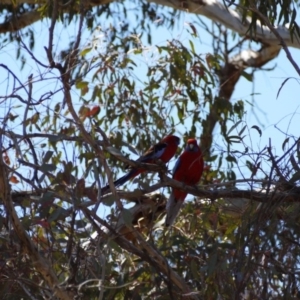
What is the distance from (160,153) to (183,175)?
40 centimetres

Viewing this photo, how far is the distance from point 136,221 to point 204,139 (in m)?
1.66

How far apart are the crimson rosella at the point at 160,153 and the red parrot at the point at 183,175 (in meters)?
0.16

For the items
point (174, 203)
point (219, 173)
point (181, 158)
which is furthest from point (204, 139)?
point (174, 203)

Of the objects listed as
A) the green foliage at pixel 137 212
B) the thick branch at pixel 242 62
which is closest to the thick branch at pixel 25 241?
the green foliage at pixel 137 212

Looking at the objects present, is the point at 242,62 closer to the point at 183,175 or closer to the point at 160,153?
the point at 160,153

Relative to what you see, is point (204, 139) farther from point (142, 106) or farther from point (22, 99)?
point (22, 99)

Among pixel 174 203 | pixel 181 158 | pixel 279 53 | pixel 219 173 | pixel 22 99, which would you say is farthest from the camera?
pixel 279 53

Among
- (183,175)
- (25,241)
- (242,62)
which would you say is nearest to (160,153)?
(183,175)

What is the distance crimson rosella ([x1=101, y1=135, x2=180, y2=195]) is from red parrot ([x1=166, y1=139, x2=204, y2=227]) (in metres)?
0.16

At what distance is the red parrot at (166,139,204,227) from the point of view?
5.54m

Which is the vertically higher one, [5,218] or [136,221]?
[136,221]

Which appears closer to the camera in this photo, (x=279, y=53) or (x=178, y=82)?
(x=178, y=82)

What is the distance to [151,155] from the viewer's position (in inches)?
230

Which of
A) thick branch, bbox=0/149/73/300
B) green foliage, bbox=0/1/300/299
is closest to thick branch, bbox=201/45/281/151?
green foliage, bbox=0/1/300/299
